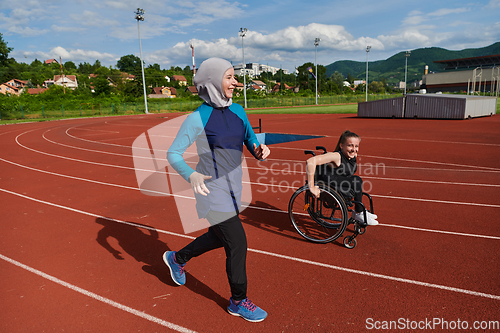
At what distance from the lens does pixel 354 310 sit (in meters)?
2.66

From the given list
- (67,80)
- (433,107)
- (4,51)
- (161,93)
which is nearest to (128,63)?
(67,80)

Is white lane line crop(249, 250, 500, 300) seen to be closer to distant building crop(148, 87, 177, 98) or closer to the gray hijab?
the gray hijab

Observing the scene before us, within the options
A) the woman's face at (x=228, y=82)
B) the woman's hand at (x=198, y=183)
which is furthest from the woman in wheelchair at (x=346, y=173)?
the woman's hand at (x=198, y=183)

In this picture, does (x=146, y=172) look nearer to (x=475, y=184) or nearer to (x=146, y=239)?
(x=146, y=239)

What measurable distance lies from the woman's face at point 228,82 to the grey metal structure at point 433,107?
23340mm

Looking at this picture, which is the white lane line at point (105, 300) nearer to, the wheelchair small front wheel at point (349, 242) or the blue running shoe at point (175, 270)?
the blue running shoe at point (175, 270)

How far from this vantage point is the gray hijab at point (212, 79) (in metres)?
2.19

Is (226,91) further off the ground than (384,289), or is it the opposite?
(226,91)

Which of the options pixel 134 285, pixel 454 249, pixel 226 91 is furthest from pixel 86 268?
pixel 454 249

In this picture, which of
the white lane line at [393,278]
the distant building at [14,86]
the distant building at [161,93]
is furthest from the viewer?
the distant building at [14,86]

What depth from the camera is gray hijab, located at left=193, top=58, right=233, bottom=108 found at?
219 cm

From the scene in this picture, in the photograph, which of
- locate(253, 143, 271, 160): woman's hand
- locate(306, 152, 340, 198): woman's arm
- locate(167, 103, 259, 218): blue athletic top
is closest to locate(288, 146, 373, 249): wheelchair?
locate(306, 152, 340, 198): woman's arm

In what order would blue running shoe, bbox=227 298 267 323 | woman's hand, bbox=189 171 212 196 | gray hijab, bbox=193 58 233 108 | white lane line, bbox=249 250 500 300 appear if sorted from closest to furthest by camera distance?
woman's hand, bbox=189 171 212 196 → gray hijab, bbox=193 58 233 108 → blue running shoe, bbox=227 298 267 323 → white lane line, bbox=249 250 500 300

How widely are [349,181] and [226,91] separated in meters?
2.18
